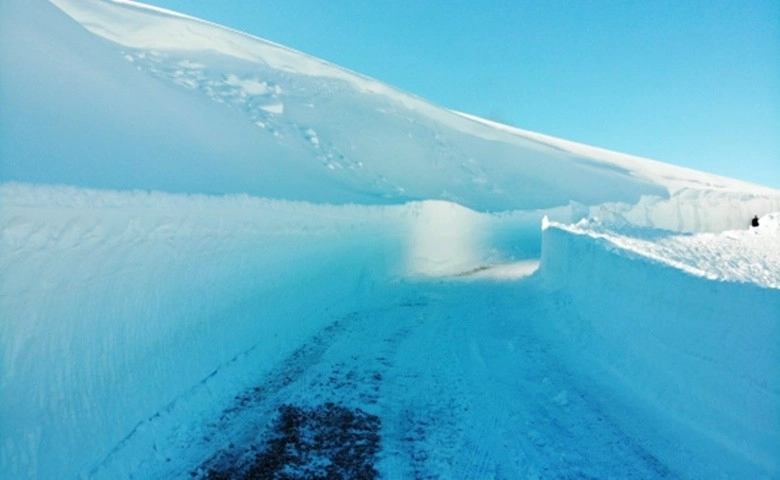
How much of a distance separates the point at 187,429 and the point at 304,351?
2.88 meters

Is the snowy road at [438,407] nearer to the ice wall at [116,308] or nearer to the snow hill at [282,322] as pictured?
the snow hill at [282,322]

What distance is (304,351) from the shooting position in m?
8.94

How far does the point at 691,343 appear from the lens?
7.10 metres

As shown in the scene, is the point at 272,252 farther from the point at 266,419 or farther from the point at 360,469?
the point at 360,469

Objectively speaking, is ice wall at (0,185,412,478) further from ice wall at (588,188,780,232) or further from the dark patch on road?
ice wall at (588,188,780,232)

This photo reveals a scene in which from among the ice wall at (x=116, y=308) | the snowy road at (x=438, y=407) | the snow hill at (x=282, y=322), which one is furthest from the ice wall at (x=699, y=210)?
the ice wall at (x=116, y=308)

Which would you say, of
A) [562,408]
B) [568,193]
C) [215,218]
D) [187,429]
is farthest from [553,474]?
[568,193]

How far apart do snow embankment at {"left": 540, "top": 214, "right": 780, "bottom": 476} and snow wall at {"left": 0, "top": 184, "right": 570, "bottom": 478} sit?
5044 millimetres

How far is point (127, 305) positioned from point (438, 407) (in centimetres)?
401

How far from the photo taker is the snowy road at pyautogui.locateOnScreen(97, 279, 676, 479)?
578 cm

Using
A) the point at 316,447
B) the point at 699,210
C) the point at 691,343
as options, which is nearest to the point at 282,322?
the point at 316,447

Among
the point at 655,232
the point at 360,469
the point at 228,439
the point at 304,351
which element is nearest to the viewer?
the point at 360,469

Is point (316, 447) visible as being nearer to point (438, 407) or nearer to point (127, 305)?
point (438, 407)

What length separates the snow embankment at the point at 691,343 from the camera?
5957 mm
